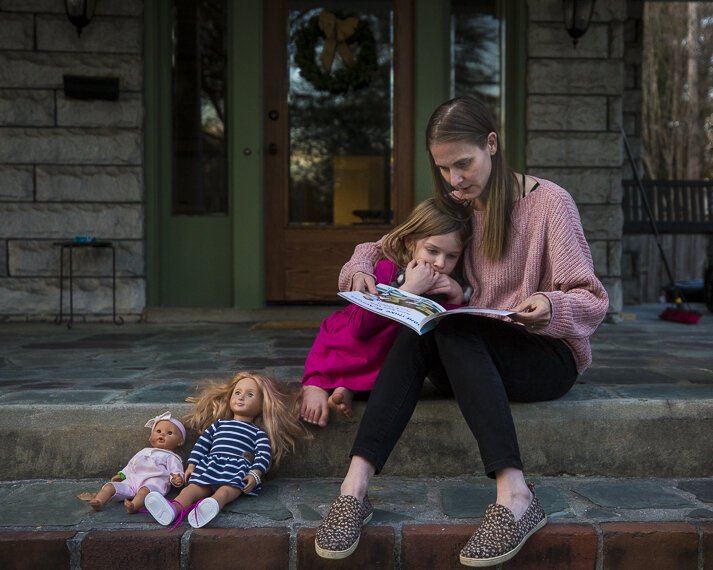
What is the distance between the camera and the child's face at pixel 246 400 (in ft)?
7.88

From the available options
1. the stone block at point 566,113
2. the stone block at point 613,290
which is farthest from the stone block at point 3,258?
the stone block at point 613,290

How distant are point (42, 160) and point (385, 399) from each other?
12.1 feet

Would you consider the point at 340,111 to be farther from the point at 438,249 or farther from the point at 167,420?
the point at 167,420

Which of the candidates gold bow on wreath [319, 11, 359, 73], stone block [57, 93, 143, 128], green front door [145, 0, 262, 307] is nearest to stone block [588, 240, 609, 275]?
gold bow on wreath [319, 11, 359, 73]

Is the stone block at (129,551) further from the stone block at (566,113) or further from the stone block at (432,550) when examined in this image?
the stone block at (566,113)

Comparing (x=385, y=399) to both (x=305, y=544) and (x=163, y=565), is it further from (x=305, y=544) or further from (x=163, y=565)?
(x=163, y=565)

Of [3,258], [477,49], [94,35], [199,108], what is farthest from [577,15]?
[3,258]

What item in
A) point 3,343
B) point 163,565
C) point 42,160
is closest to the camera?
point 163,565

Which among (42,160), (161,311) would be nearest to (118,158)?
(42,160)

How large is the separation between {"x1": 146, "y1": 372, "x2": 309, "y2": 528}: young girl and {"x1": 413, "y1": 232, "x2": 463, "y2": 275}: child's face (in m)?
0.61

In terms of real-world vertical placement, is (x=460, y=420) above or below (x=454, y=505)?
above

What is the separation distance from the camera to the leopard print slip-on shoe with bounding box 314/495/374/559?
1.94 meters

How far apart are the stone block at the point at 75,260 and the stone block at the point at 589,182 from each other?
2674 millimetres

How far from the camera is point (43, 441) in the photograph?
2520 millimetres
